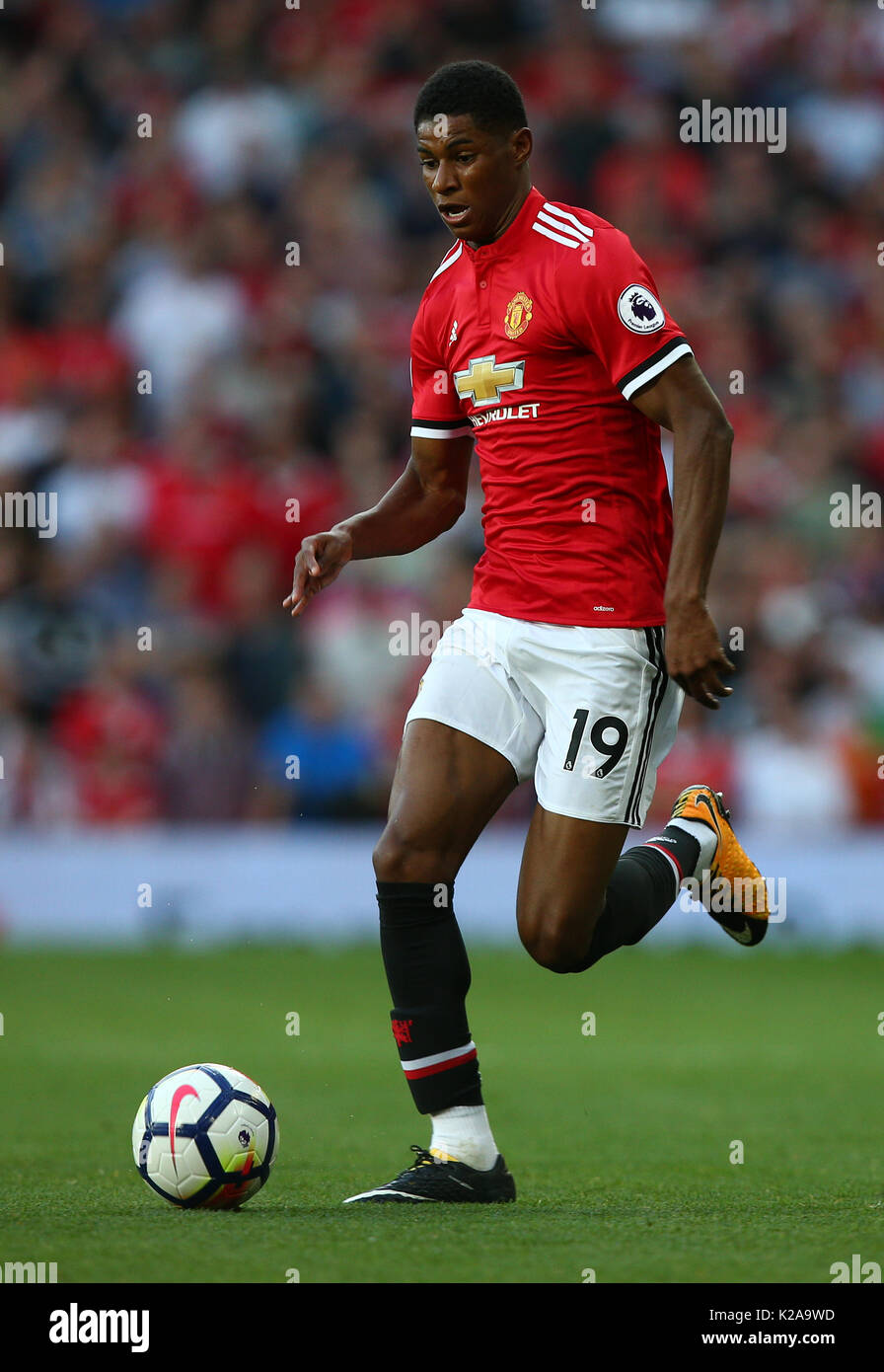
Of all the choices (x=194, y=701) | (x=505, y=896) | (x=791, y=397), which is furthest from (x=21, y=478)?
(x=791, y=397)

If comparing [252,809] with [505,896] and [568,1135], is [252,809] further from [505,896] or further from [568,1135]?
[568,1135]

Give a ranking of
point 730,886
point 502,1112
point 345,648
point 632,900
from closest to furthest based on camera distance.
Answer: point 632,900 → point 730,886 → point 502,1112 → point 345,648

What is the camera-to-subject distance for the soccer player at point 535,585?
474 centimetres

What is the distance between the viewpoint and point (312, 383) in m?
13.5

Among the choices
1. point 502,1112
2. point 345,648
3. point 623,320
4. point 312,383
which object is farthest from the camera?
point 312,383

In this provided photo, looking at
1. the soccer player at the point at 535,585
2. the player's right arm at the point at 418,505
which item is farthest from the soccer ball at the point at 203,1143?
the player's right arm at the point at 418,505

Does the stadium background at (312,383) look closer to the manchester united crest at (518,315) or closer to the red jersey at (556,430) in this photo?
the red jersey at (556,430)

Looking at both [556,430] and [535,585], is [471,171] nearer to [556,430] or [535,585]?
[556,430]

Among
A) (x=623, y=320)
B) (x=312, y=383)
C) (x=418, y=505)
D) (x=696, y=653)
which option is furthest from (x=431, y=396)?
(x=312, y=383)

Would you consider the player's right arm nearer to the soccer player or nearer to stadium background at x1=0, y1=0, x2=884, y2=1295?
the soccer player

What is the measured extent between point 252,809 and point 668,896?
6718mm

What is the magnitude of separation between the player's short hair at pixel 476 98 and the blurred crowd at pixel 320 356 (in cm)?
671

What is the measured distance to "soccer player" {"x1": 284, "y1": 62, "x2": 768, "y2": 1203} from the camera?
187 inches

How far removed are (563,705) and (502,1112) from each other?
2.11 m
